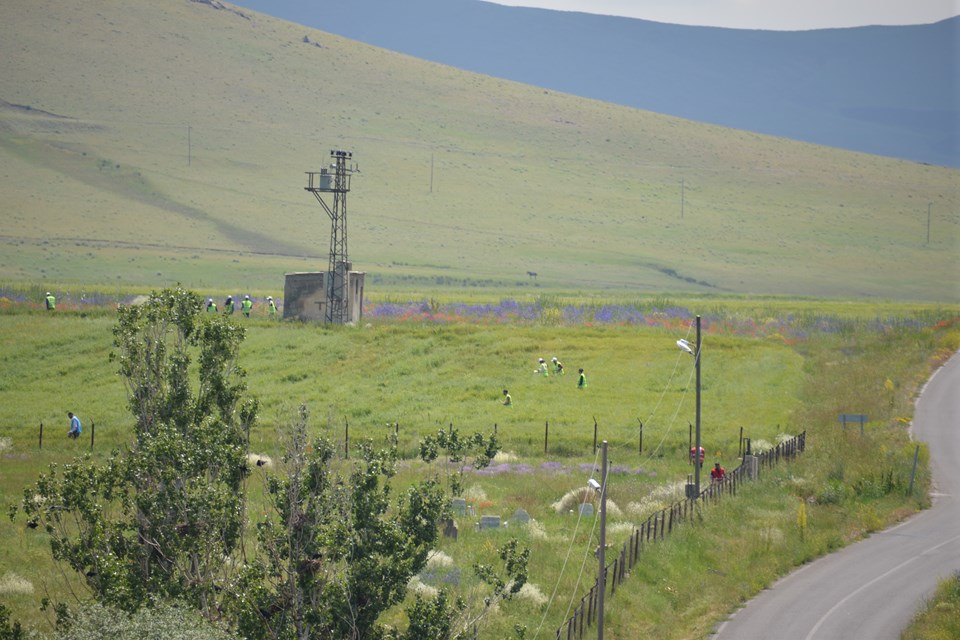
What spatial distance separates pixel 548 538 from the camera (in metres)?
33.4

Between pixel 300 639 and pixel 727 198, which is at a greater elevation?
pixel 727 198

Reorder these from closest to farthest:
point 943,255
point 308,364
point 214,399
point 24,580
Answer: point 214,399 < point 24,580 < point 308,364 < point 943,255

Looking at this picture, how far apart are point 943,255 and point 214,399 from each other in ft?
437

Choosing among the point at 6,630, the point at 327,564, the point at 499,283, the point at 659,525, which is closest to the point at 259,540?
the point at 327,564

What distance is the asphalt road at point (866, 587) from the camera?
89.1ft

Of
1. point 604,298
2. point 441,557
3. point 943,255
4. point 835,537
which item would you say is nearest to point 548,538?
point 441,557

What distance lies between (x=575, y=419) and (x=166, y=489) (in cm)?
2908

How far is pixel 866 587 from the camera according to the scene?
29.9 metres

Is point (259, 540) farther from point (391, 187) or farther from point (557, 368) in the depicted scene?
point (391, 187)

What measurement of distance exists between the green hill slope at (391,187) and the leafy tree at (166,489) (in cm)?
8716

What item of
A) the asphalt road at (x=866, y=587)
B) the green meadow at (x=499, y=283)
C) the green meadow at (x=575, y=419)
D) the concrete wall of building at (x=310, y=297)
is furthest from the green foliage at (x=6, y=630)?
the concrete wall of building at (x=310, y=297)

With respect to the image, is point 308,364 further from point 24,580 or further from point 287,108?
point 287,108

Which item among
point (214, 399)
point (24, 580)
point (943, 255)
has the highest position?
point (943, 255)

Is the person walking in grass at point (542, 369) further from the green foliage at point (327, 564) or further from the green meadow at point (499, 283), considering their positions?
the green foliage at point (327, 564)
